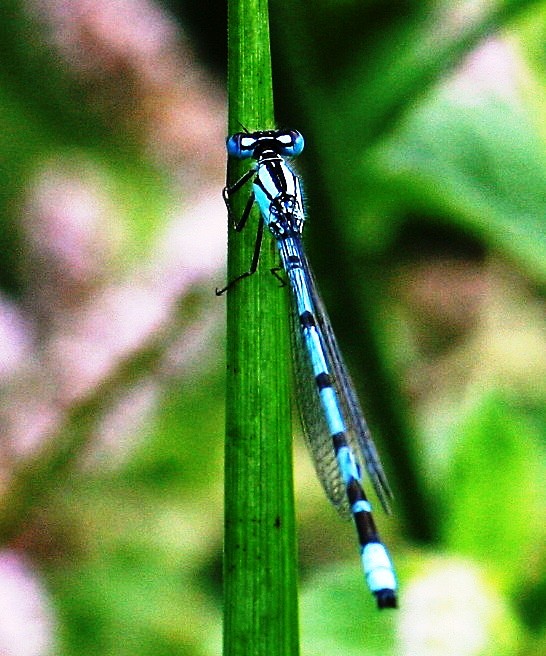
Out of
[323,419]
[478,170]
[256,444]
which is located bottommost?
[256,444]

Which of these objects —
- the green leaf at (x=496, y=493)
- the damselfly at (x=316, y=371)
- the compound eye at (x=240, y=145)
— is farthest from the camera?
the green leaf at (x=496, y=493)

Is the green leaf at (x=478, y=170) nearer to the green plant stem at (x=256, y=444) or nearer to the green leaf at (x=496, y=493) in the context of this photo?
the green leaf at (x=496, y=493)

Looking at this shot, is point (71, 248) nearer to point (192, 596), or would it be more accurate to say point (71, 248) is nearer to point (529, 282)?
point (192, 596)

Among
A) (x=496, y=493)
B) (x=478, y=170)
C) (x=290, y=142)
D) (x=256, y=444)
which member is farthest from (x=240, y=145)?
(x=496, y=493)

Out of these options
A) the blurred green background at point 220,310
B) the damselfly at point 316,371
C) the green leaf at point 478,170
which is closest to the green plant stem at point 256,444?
the damselfly at point 316,371

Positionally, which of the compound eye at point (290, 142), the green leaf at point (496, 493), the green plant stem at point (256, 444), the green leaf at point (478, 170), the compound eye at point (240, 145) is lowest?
the green plant stem at point (256, 444)

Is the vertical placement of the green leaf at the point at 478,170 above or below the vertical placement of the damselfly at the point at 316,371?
above

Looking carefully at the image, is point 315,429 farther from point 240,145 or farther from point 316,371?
Answer: point 240,145
